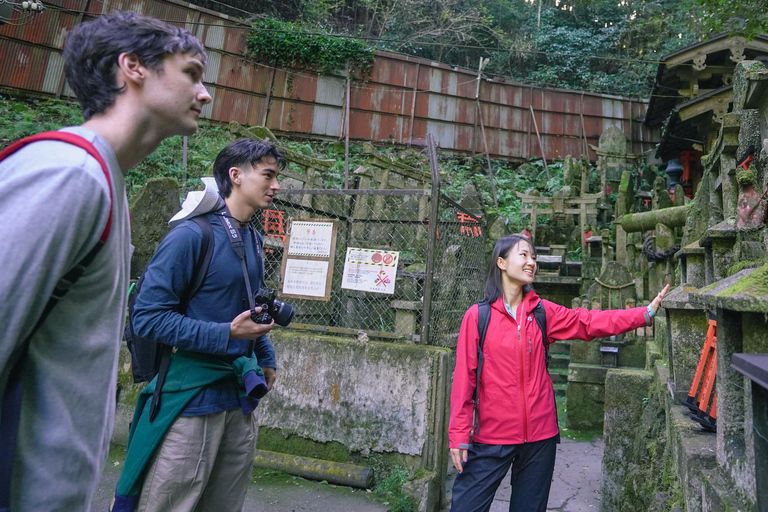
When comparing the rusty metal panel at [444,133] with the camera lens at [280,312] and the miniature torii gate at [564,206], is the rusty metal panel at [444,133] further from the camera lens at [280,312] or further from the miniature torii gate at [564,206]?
the camera lens at [280,312]

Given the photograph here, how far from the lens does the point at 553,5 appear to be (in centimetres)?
2544

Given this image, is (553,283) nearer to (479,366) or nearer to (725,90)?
(725,90)

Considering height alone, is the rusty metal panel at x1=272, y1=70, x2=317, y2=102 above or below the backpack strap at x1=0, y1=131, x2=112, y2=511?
above

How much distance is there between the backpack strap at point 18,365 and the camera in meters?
0.84

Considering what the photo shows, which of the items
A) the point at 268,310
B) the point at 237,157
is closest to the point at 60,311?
the point at 268,310

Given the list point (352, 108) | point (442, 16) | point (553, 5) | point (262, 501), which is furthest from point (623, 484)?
point (553, 5)

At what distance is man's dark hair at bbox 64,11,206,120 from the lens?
1.08 metres

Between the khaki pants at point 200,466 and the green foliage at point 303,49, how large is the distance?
1698 centimetres

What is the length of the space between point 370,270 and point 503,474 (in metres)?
1.91

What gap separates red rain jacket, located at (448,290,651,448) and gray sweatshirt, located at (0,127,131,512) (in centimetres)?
178

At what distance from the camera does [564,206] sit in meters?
14.3

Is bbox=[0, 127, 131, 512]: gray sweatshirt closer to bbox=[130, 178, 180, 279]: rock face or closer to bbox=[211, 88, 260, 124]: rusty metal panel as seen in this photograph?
bbox=[130, 178, 180, 279]: rock face

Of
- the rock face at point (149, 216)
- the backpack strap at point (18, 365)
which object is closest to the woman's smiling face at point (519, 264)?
the backpack strap at point (18, 365)

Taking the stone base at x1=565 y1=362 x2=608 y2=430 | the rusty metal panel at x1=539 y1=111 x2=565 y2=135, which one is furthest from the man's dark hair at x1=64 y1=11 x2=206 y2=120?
the rusty metal panel at x1=539 y1=111 x2=565 y2=135
